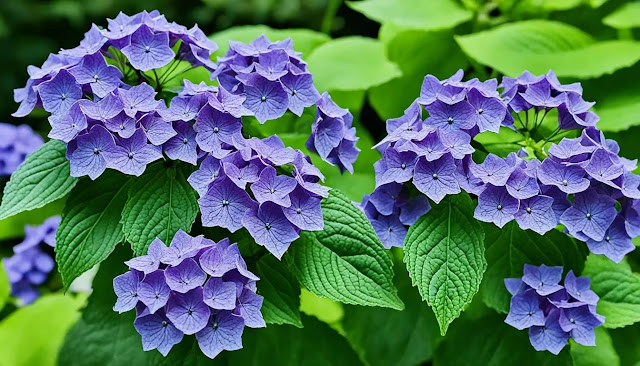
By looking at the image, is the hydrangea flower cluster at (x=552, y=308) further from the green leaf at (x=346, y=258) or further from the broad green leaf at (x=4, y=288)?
the broad green leaf at (x=4, y=288)

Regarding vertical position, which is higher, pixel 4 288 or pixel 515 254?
pixel 515 254

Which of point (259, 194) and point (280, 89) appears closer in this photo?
point (259, 194)

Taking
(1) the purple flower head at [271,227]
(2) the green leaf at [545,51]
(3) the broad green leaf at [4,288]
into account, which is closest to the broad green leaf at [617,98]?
(2) the green leaf at [545,51]

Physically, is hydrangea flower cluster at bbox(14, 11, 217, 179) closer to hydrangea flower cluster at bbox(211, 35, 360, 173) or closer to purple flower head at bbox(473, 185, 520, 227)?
hydrangea flower cluster at bbox(211, 35, 360, 173)

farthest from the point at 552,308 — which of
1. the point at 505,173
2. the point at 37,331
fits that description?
the point at 37,331

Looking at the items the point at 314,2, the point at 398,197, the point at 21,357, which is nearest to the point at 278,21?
the point at 314,2

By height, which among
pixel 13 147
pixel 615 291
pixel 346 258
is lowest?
pixel 13 147

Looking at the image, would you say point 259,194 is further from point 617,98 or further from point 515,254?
point 617,98
